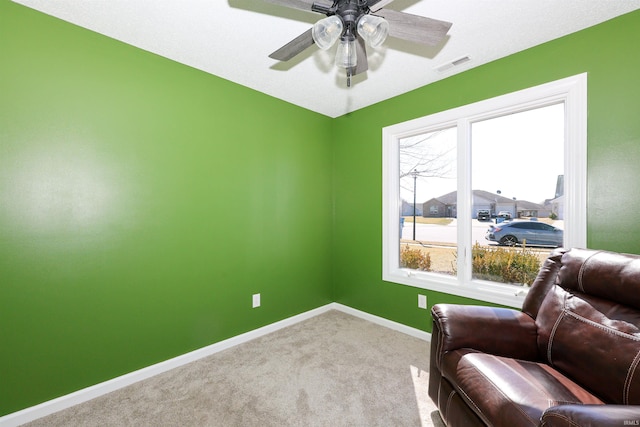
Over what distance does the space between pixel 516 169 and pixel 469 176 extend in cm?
35

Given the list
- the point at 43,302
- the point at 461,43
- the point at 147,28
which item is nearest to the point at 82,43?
the point at 147,28

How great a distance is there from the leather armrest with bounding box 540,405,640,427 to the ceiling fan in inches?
57.8

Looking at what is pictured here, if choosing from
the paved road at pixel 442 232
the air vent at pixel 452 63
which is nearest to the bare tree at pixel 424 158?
the paved road at pixel 442 232

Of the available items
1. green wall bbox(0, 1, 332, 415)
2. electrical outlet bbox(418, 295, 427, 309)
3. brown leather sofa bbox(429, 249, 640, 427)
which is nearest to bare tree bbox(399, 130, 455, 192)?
electrical outlet bbox(418, 295, 427, 309)

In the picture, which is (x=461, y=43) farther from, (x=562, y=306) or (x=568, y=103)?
(x=562, y=306)

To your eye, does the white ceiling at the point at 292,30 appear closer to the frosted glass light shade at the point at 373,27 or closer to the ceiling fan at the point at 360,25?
the ceiling fan at the point at 360,25

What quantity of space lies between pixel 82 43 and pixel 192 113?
2.50ft

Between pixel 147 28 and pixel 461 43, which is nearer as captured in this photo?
pixel 147 28

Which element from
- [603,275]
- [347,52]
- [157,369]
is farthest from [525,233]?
[157,369]

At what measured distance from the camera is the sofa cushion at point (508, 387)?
1057 mm

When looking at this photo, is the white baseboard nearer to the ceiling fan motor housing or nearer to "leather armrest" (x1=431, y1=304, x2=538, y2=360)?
"leather armrest" (x1=431, y1=304, x2=538, y2=360)

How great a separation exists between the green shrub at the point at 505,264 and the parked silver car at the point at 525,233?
0.25ft

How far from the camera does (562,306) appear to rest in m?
1.51

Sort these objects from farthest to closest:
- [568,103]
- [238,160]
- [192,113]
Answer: [238,160] → [192,113] → [568,103]
